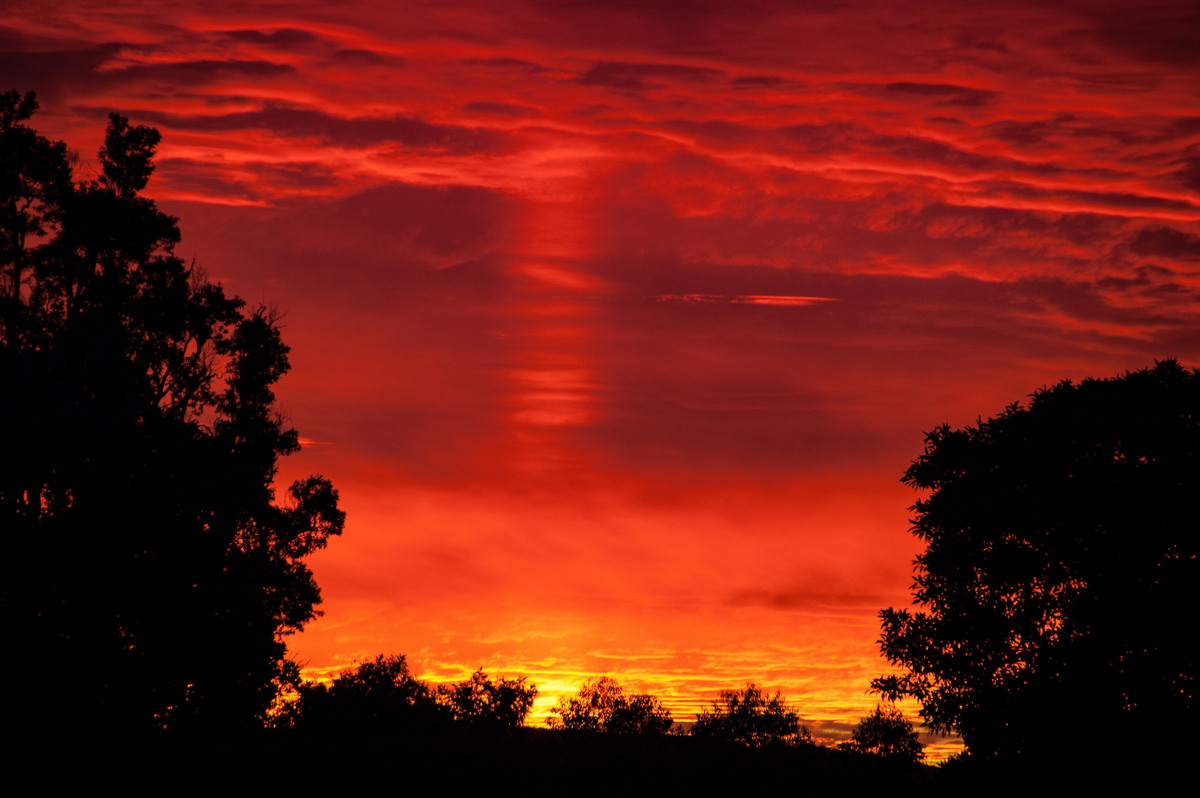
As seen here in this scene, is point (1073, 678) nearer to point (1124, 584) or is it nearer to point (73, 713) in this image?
point (1124, 584)

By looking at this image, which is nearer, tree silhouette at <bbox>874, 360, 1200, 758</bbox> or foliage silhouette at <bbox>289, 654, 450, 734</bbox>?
tree silhouette at <bbox>874, 360, 1200, 758</bbox>

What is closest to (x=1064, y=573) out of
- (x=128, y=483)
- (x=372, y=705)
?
(x=128, y=483)

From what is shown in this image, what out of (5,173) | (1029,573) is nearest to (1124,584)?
(1029,573)

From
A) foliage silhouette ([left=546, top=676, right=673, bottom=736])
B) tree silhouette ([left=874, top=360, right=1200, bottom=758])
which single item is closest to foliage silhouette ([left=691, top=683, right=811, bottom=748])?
foliage silhouette ([left=546, top=676, right=673, bottom=736])

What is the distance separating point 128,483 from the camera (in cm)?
3216

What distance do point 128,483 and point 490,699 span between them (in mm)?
62799

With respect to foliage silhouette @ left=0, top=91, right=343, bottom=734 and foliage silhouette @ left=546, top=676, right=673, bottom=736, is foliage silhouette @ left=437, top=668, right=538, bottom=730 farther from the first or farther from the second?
foliage silhouette @ left=0, top=91, right=343, bottom=734

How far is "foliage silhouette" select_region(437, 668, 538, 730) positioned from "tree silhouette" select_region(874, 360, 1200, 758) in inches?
2210

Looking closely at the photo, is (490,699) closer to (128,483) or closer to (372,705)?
→ (372,705)

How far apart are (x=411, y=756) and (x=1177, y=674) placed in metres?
30.6

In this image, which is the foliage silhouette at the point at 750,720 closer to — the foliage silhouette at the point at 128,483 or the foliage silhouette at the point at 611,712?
the foliage silhouette at the point at 611,712

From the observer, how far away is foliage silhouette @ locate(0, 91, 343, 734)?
30688 millimetres

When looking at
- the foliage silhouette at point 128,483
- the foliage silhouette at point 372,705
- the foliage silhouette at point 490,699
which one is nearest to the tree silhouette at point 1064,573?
the foliage silhouette at point 128,483

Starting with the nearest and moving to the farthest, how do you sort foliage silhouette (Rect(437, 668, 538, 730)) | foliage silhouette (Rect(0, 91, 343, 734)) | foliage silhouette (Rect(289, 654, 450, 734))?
1. foliage silhouette (Rect(0, 91, 343, 734))
2. foliage silhouette (Rect(289, 654, 450, 734))
3. foliage silhouette (Rect(437, 668, 538, 730))
